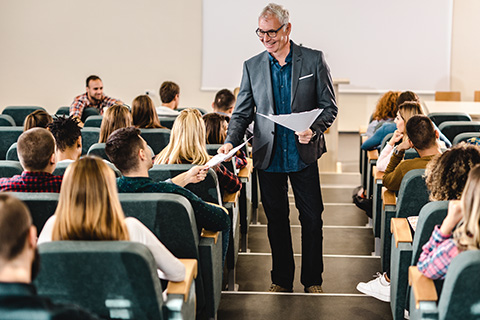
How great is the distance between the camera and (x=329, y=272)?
13.2 ft

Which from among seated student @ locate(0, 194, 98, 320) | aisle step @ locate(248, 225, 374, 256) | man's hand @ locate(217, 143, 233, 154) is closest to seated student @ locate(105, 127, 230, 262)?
man's hand @ locate(217, 143, 233, 154)

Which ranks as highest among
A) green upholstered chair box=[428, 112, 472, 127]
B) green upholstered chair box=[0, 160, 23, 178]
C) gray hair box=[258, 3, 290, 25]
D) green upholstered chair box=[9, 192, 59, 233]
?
gray hair box=[258, 3, 290, 25]

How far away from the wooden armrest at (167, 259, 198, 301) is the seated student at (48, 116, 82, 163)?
4.97 ft

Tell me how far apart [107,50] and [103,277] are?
333 inches

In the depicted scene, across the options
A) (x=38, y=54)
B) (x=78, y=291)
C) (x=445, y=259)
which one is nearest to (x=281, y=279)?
(x=445, y=259)

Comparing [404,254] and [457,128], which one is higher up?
[457,128]

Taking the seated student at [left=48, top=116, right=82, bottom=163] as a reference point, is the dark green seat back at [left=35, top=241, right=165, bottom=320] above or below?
below

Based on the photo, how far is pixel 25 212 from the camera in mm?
1640

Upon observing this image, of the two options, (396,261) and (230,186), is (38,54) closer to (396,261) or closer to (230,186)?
(230,186)

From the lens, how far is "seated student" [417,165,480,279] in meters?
1.98

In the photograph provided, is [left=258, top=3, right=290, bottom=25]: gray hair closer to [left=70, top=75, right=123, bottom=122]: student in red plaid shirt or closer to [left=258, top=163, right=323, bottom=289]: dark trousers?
[left=258, top=163, right=323, bottom=289]: dark trousers

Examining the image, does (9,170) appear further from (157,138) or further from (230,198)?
(157,138)

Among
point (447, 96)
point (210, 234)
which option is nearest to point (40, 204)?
point (210, 234)

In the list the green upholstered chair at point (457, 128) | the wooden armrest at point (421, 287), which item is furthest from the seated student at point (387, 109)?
the wooden armrest at point (421, 287)
